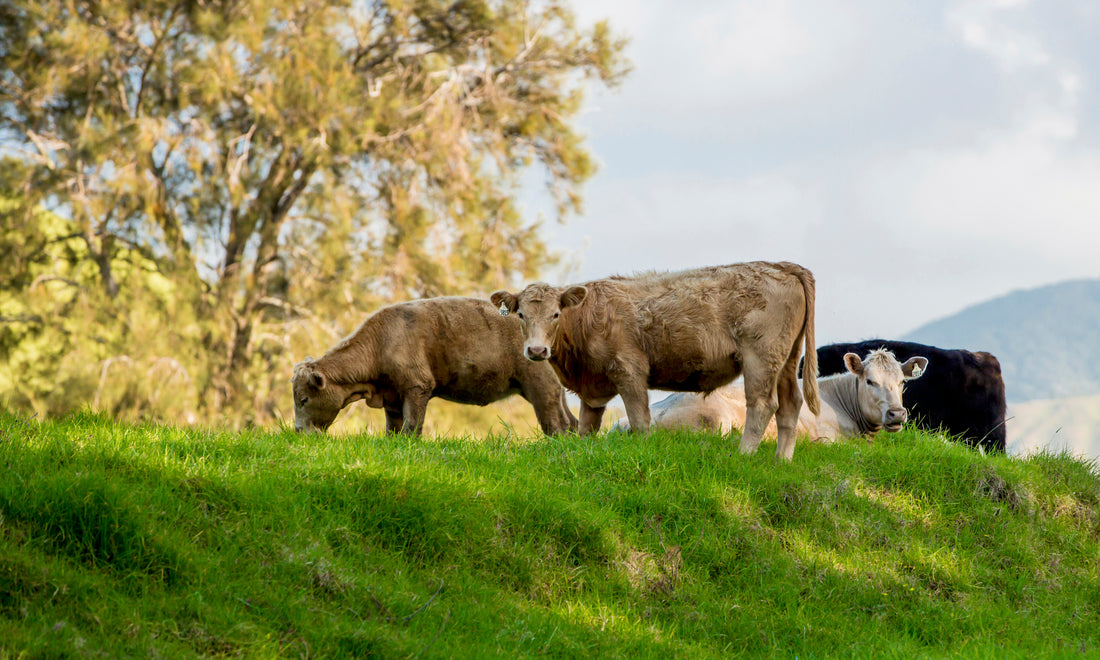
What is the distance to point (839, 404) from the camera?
12508mm

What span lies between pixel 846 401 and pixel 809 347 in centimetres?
345

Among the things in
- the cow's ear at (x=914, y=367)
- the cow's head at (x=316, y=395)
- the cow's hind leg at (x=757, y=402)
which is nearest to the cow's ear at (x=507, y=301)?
the cow's head at (x=316, y=395)

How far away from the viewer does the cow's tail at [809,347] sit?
923cm

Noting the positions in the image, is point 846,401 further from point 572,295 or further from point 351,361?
point 351,361

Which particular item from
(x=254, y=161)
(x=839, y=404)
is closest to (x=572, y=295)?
(x=839, y=404)

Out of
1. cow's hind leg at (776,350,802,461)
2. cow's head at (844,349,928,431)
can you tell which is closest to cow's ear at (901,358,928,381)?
cow's head at (844,349,928,431)

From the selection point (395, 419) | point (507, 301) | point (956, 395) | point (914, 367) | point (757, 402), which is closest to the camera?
point (757, 402)

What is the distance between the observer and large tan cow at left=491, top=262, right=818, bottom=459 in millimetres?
9109

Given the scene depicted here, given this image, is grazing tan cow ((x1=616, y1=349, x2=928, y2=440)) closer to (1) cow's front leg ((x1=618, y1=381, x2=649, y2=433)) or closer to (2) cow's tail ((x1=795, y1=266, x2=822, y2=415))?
(1) cow's front leg ((x1=618, y1=381, x2=649, y2=433))

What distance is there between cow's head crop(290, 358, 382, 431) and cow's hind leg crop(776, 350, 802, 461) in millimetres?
4181

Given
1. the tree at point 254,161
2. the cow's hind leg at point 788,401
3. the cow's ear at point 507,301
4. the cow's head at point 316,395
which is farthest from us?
the tree at point 254,161

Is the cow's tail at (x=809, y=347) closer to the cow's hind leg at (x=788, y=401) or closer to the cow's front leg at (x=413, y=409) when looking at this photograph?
the cow's hind leg at (x=788, y=401)

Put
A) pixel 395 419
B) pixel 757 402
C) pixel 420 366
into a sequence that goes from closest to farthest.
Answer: pixel 757 402 → pixel 420 366 → pixel 395 419

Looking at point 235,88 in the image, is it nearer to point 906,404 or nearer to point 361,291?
point 361,291
